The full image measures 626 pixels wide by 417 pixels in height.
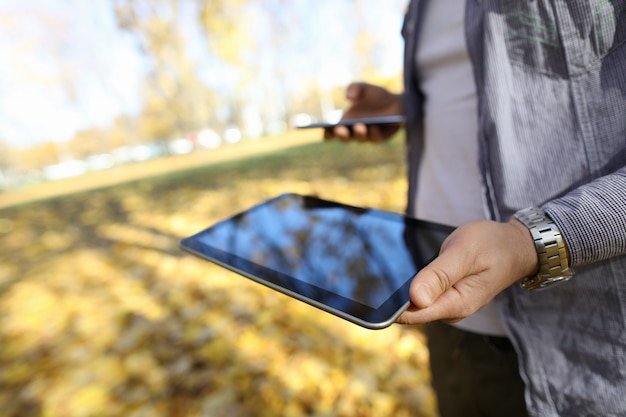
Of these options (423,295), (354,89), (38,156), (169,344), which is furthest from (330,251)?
(38,156)

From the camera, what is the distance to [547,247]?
626 mm

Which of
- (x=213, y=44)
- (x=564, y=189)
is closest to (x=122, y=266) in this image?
(x=564, y=189)

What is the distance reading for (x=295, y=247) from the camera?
0.93m

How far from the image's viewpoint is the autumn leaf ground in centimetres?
157

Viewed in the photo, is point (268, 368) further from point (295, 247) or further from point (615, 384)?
point (615, 384)

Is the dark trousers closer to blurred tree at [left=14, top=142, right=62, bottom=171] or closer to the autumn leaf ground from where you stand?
the autumn leaf ground

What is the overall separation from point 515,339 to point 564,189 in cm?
34

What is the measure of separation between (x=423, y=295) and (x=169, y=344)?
1.70 metres

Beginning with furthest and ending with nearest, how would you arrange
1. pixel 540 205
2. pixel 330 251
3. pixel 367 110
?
pixel 367 110 < pixel 330 251 < pixel 540 205

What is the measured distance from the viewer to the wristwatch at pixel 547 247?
2.04ft

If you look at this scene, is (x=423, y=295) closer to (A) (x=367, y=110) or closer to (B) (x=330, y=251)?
(B) (x=330, y=251)

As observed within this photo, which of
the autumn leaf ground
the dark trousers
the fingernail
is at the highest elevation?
the fingernail

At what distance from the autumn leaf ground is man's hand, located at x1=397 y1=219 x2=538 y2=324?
110 cm

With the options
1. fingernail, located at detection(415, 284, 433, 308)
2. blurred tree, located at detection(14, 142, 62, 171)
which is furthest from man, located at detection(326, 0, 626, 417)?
blurred tree, located at detection(14, 142, 62, 171)
